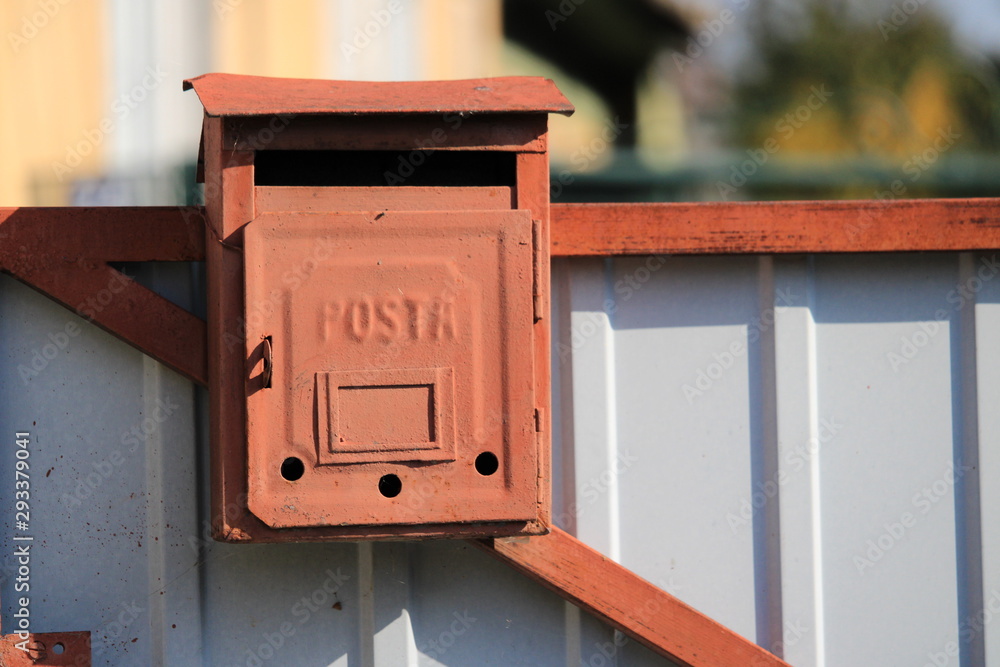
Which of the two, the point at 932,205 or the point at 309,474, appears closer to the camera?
the point at 309,474

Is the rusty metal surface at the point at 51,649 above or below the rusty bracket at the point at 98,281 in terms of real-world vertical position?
below

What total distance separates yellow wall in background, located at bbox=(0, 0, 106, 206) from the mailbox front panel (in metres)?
0.90

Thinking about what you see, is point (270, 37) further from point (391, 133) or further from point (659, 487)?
point (659, 487)

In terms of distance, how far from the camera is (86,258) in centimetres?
144

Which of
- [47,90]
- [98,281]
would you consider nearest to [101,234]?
Result: [98,281]

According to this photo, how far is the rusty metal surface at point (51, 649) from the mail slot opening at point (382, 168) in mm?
857

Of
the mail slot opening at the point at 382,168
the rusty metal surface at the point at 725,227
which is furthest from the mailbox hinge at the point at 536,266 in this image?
the rusty metal surface at the point at 725,227

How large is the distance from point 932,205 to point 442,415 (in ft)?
3.22

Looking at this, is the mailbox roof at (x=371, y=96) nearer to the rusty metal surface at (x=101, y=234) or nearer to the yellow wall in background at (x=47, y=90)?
the rusty metal surface at (x=101, y=234)

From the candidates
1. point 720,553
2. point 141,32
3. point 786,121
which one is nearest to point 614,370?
point 720,553

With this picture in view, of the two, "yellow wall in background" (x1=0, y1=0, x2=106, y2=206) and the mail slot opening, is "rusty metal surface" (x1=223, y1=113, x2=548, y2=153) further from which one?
"yellow wall in background" (x1=0, y1=0, x2=106, y2=206)

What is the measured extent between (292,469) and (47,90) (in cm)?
117

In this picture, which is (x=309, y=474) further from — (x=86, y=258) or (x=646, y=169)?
(x=646, y=169)

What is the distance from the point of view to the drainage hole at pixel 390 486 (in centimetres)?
127
